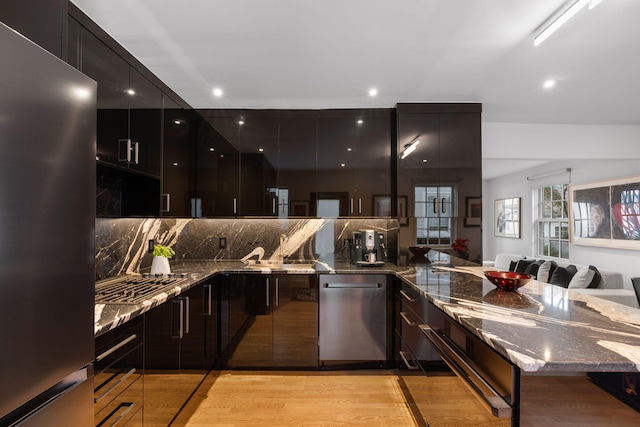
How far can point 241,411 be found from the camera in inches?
89.4

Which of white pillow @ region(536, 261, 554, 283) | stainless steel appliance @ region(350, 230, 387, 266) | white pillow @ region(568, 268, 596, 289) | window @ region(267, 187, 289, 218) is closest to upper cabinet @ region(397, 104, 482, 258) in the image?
stainless steel appliance @ region(350, 230, 387, 266)

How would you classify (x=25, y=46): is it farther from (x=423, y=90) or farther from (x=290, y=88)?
(x=423, y=90)

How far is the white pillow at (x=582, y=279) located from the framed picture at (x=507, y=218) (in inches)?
117

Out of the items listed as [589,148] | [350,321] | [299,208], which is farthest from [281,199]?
[589,148]

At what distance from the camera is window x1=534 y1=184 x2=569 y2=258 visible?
5551mm

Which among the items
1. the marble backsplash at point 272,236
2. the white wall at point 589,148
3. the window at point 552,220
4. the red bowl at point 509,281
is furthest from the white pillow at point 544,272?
the red bowl at point 509,281

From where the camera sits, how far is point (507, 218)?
7355 millimetres

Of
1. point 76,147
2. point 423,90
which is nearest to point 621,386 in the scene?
point 76,147

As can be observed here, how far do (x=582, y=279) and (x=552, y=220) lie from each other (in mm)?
2265

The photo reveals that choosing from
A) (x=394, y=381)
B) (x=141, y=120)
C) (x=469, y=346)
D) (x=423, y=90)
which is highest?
(x=423, y=90)

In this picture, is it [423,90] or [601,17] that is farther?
[423,90]

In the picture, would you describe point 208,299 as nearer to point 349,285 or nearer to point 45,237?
point 349,285

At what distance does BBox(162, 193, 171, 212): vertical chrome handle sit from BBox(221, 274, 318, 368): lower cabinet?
2.81 ft

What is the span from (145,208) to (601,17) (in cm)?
334
